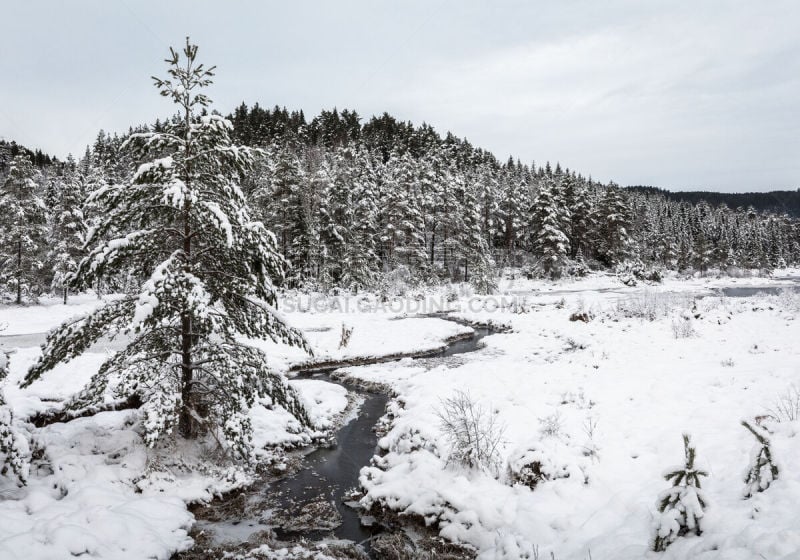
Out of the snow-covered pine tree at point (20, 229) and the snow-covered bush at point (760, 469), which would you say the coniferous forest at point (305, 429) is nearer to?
the snow-covered bush at point (760, 469)

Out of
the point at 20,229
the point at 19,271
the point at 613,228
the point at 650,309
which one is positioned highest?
the point at 613,228

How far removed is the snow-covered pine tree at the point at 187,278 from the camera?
7227 mm

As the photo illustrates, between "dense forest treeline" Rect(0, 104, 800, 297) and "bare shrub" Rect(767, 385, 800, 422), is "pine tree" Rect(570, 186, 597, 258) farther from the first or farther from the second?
"bare shrub" Rect(767, 385, 800, 422)

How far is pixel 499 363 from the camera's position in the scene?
1512 cm

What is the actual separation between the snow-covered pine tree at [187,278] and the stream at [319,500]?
4.00 ft

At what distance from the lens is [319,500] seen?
26.2ft

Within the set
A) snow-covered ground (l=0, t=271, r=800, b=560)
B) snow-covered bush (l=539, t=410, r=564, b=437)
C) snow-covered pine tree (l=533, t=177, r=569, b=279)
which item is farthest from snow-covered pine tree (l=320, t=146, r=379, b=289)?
snow-covered bush (l=539, t=410, r=564, b=437)

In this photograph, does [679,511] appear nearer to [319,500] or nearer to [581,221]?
[319,500]

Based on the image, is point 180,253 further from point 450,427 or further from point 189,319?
point 450,427

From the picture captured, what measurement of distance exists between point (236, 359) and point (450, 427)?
4388 millimetres

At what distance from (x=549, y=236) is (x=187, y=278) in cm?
4546

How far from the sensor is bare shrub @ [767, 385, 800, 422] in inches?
272

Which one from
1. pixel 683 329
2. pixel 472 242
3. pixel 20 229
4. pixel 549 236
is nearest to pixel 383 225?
pixel 472 242

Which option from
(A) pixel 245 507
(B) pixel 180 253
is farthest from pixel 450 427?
A: (B) pixel 180 253
